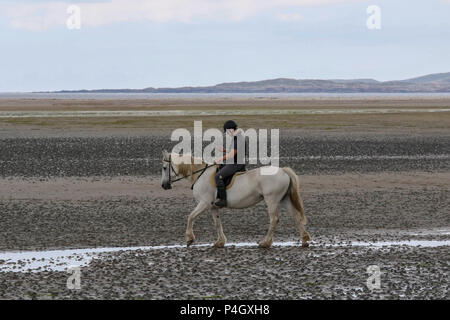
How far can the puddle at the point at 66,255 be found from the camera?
13719 millimetres

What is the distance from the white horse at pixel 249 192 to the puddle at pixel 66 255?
2.36 feet

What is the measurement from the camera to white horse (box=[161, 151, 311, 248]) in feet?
49.8

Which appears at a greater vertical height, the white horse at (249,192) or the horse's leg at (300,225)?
the white horse at (249,192)

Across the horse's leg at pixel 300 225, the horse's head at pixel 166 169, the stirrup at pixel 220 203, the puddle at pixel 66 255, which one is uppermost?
the horse's head at pixel 166 169

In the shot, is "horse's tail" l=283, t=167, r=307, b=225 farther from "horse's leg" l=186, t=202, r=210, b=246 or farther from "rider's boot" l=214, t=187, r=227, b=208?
Result: "horse's leg" l=186, t=202, r=210, b=246

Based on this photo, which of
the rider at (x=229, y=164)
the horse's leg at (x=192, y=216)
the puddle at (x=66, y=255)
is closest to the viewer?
the puddle at (x=66, y=255)

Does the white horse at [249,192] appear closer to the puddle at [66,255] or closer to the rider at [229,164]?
the rider at [229,164]

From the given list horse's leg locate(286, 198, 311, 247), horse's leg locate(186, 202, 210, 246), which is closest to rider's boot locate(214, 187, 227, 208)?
horse's leg locate(186, 202, 210, 246)

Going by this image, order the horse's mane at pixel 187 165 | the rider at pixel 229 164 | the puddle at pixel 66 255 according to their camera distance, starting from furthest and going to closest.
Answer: the horse's mane at pixel 187 165
the rider at pixel 229 164
the puddle at pixel 66 255

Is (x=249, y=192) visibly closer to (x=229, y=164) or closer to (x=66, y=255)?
(x=229, y=164)

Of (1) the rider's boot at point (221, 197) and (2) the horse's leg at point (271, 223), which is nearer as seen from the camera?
(2) the horse's leg at point (271, 223)

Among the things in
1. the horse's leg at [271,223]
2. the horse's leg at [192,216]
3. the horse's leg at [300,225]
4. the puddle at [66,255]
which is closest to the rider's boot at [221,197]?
the horse's leg at [192,216]

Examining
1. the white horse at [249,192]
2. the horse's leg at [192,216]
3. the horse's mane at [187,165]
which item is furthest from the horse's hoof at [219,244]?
the horse's mane at [187,165]
